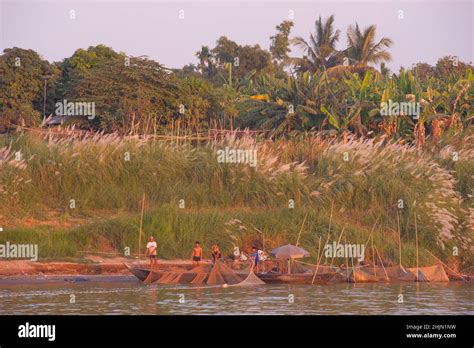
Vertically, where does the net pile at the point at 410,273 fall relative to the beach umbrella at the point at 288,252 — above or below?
below

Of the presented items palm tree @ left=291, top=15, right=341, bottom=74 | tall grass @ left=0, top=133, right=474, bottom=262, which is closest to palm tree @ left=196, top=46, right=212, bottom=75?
palm tree @ left=291, top=15, right=341, bottom=74

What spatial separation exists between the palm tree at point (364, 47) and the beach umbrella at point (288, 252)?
29.5 m

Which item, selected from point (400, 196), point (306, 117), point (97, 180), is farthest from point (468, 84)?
point (97, 180)

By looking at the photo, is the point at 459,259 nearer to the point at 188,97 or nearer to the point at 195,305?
the point at 195,305

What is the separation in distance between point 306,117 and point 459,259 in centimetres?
1050

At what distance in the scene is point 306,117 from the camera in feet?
118

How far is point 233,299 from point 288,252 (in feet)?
8.72

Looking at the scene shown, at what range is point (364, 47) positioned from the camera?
173 feet

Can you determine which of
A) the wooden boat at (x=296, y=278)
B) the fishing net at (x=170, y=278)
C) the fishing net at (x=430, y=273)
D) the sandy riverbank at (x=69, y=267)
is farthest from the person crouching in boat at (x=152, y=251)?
the fishing net at (x=430, y=273)

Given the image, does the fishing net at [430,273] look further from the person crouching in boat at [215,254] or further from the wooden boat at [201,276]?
the person crouching in boat at [215,254]

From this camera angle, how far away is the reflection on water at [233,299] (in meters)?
20.5

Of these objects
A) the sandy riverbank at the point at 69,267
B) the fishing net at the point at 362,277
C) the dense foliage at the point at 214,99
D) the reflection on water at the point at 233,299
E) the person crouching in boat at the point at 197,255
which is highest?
the dense foliage at the point at 214,99

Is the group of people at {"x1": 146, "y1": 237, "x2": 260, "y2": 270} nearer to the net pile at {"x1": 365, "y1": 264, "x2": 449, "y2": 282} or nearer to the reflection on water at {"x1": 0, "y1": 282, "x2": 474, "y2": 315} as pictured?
the reflection on water at {"x1": 0, "y1": 282, "x2": 474, "y2": 315}

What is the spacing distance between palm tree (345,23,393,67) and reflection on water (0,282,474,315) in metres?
29.6
